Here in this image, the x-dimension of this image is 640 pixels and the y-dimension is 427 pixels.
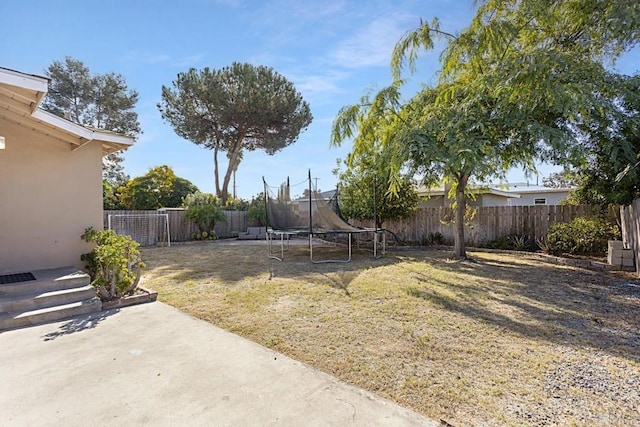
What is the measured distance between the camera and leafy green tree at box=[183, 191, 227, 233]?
13141 mm

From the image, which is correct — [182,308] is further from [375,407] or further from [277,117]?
[277,117]

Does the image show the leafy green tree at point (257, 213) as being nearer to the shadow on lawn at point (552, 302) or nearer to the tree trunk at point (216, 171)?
the tree trunk at point (216, 171)

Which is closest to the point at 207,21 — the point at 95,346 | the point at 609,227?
the point at 95,346

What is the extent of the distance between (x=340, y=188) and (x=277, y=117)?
771 cm

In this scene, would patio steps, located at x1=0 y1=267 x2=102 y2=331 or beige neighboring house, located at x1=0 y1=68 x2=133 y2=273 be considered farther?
beige neighboring house, located at x1=0 y1=68 x2=133 y2=273

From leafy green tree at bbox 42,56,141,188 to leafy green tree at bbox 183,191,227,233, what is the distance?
7.19 metres

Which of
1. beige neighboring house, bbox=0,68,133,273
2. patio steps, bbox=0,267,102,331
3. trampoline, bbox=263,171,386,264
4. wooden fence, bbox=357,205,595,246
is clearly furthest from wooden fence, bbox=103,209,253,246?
patio steps, bbox=0,267,102,331

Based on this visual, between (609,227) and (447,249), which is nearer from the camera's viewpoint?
(609,227)

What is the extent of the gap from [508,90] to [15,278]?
778cm

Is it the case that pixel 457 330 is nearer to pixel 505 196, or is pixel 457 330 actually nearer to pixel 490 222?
pixel 490 222

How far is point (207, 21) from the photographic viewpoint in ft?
23.5

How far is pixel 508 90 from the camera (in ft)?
17.6

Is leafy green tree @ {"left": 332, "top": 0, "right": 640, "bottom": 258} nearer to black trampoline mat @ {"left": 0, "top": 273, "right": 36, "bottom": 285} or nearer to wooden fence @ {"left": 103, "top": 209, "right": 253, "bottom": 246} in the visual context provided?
black trampoline mat @ {"left": 0, "top": 273, "right": 36, "bottom": 285}

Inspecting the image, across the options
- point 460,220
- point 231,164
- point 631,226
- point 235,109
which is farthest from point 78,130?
point 231,164
